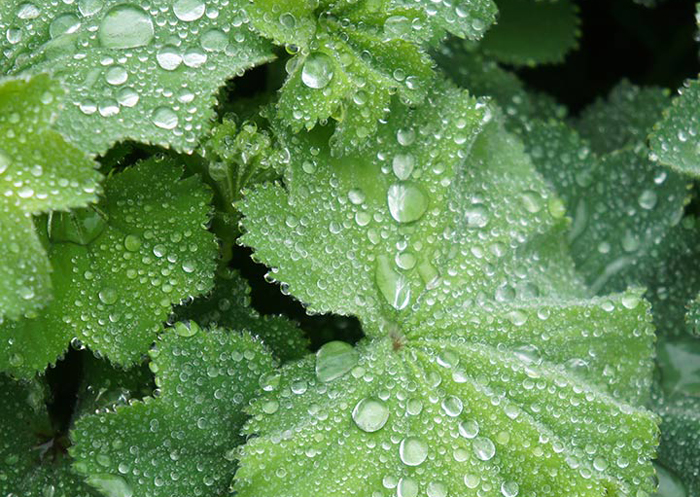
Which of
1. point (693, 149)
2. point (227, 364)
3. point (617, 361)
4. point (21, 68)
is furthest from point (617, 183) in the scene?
point (21, 68)

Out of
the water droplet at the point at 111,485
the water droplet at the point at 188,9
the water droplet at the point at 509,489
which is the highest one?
the water droplet at the point at 188,9

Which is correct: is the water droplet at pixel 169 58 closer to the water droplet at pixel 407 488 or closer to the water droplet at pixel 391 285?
the water droplet at pixel 391 285

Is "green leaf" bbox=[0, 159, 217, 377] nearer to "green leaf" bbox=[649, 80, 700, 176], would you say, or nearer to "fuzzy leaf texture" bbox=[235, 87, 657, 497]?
"fuzzy leaf texture" bbox=[235, 87, 657, 497]

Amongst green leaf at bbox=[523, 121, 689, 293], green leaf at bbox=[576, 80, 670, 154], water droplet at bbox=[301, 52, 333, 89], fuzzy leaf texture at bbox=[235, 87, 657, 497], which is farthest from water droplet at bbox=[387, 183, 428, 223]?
green leaf at bbox=[576, 80, 670, 154]

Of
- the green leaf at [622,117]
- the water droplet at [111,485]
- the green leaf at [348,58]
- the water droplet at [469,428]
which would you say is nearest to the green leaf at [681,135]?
the green leaf at [622,117]

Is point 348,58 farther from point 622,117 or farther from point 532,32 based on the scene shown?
point 622,117

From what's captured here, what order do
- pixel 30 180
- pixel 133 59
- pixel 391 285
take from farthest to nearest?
pixel 391 285
pixel 133 59
pixel 30 180

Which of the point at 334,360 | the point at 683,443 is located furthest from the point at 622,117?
the point at 334,360

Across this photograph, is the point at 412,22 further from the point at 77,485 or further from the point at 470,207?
the point at 77,485
